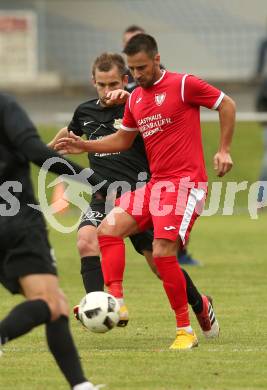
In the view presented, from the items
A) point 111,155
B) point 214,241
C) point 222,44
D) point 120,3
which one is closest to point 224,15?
point 222,44

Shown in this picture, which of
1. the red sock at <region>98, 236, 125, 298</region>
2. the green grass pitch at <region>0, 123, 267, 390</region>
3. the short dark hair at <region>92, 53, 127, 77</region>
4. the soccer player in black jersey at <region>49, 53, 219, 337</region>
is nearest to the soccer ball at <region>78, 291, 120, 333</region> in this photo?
the green grass pitch at <region>0, 123, 267, 390</region>

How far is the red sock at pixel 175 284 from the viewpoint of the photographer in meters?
7.66

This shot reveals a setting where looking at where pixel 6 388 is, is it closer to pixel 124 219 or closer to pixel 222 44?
pixel 124 219

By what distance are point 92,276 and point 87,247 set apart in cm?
27

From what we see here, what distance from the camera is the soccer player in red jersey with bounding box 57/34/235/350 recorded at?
7633 mm

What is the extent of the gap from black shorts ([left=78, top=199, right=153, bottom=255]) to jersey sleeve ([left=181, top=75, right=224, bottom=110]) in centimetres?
129

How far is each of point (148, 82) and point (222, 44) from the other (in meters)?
23.3

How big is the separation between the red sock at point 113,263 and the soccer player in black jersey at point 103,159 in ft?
0.26

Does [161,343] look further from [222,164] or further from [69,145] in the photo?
[69,145]

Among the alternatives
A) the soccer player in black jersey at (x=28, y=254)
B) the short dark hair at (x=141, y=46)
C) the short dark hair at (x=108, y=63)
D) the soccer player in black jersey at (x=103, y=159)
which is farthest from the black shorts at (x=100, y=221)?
the soccer player in black jersey at (x=28, y=254)

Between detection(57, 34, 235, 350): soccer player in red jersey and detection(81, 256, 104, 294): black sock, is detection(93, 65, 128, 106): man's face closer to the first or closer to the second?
detection(57, 34, 235, 350): soccer player in red jersey

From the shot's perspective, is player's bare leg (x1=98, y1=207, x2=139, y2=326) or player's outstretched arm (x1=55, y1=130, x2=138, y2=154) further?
player's bare leg (x1=98, y1=207, x2=139, y2=326)

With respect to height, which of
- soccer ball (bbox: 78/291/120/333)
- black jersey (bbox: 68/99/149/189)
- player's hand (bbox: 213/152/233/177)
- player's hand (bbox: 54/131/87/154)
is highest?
player's hand (bbox: 54/131/87/154)

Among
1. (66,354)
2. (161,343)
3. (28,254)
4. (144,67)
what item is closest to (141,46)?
(144,67)
